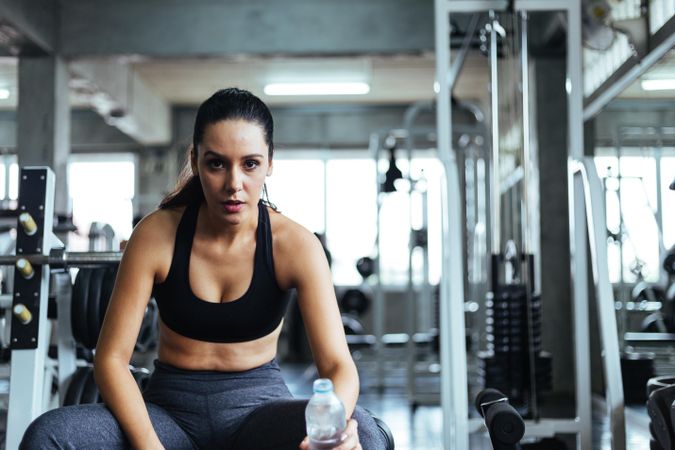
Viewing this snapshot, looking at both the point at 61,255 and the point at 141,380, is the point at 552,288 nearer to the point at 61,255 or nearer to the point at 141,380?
the point at 141,380

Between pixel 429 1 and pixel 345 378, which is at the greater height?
pixel 429 1

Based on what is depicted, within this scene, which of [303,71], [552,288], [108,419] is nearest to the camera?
[108,419]

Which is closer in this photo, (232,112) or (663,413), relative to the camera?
(232,112)

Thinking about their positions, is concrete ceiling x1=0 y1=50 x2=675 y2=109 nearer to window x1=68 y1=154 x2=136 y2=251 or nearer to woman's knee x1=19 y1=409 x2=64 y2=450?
window x1=68 y1=154 x2=136 y2=251

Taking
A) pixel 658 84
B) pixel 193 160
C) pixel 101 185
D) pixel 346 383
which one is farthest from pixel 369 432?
pixel 101 185

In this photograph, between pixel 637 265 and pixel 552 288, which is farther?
pixel 552 288

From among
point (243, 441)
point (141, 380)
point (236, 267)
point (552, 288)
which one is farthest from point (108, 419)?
point (552, 288)

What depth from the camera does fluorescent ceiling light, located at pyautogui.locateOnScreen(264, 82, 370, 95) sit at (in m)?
8.09

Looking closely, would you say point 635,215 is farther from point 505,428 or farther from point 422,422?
point 505,428

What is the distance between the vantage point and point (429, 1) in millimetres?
5570

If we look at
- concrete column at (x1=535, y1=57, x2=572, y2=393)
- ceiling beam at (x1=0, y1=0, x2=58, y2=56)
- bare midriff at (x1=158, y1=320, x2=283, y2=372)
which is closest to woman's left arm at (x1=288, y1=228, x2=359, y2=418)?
bare midriff at (x1=158, y1=320, x2=283, y2=372)

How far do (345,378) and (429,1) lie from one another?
4.50 meters

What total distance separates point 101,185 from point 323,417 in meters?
8.53

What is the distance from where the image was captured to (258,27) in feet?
18.3
